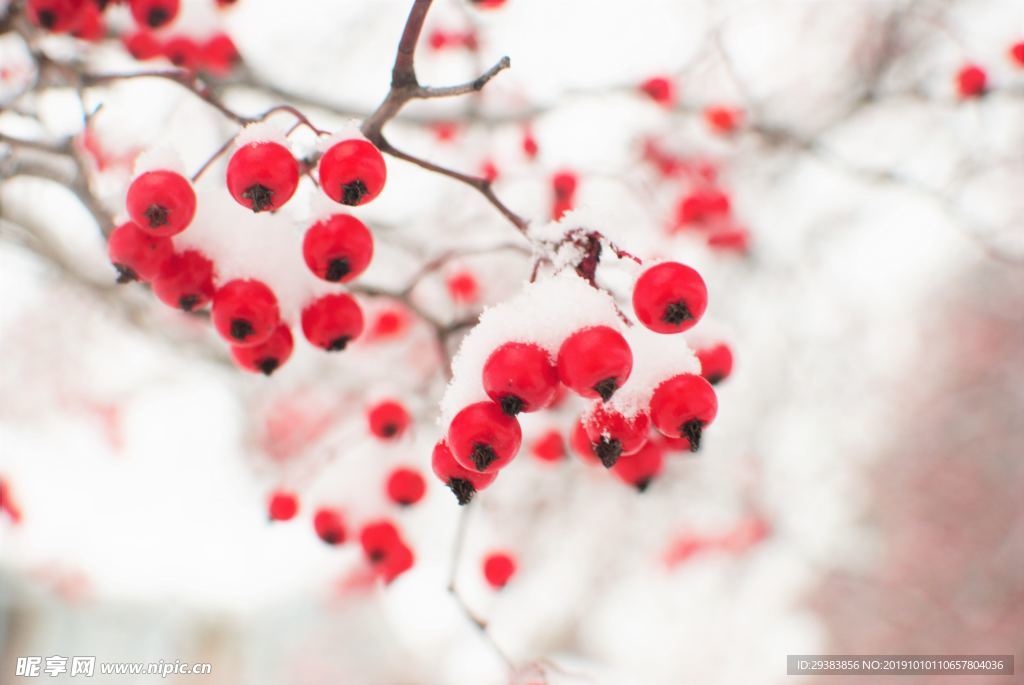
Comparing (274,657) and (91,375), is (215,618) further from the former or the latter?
(91,375)

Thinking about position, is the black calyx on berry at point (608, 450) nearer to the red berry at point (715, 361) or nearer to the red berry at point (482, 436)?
the red berry at point (482, 436)

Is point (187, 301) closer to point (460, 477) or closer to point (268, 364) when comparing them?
point (268, 364)

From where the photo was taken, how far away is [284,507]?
1.76 m

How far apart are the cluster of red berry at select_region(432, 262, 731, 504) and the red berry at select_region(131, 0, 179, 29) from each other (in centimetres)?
158

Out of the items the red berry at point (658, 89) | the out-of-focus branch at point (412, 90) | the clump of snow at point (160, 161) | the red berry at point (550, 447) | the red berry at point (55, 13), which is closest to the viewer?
the out-of-focus branch at point (412, 90)

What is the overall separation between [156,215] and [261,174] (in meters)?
0.23

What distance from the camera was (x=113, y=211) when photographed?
4.77 feet

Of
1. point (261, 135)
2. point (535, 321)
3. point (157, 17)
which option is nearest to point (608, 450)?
point (535, 321)

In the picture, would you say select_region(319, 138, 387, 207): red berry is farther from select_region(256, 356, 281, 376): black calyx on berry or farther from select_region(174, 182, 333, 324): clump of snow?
select_region(256, 356, 281, 376): black calyx on berry

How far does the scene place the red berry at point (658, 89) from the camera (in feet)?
9.47

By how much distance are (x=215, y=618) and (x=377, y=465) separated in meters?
8.09

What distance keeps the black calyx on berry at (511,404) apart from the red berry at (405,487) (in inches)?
34.7

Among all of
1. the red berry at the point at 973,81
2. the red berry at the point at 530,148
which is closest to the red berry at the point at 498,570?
the red berry at the point at 530,148

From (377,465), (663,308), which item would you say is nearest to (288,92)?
(377,465)
